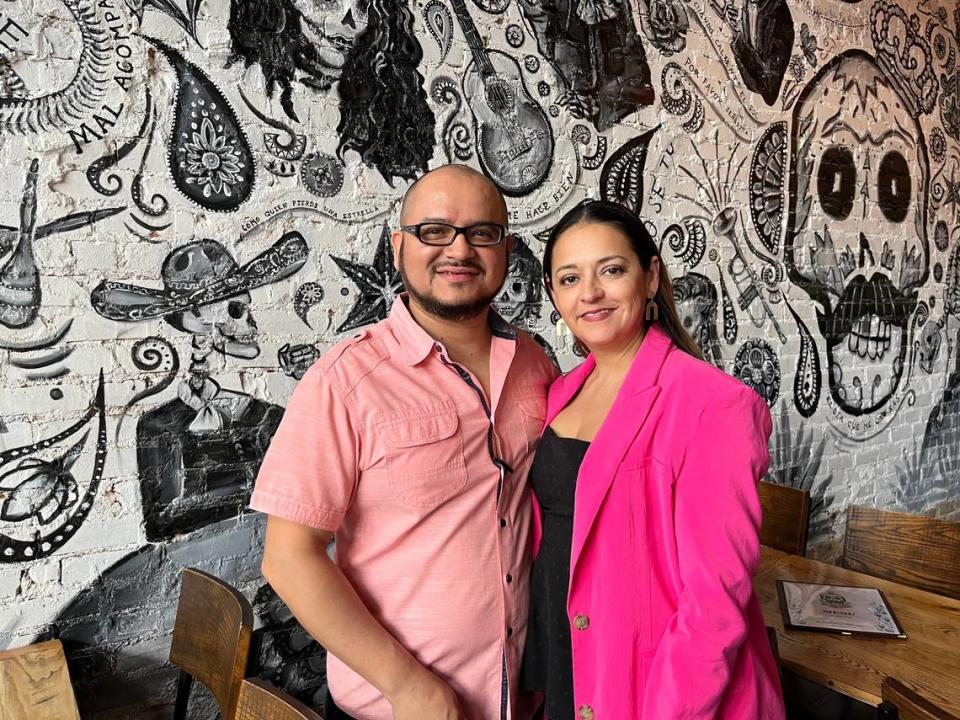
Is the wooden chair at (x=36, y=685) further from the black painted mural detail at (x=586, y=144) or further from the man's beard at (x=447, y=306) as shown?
the black painted mural detail at (x=586, y=144)

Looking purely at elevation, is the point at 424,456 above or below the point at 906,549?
above

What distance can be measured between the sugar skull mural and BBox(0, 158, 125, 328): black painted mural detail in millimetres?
2876

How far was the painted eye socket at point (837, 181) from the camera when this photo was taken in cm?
330

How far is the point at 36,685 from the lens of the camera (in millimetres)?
1477

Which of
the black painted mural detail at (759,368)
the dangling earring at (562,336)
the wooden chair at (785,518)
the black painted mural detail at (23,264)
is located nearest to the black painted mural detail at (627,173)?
the dangling earring at (562,336)

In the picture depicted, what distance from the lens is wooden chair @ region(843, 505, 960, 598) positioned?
6.82ft

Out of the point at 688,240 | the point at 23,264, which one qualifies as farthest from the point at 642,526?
the point at 688,240

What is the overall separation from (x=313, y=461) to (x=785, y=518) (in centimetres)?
182

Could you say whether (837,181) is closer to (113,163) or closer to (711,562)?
(711,562)

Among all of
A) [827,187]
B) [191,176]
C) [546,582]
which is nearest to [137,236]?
[191,176]

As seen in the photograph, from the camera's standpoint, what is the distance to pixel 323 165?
6.60 ft

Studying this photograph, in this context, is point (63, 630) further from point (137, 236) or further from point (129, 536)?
point (137, 236)

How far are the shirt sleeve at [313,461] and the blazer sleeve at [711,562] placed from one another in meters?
0.58

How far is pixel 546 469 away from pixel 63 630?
127 centimetres
